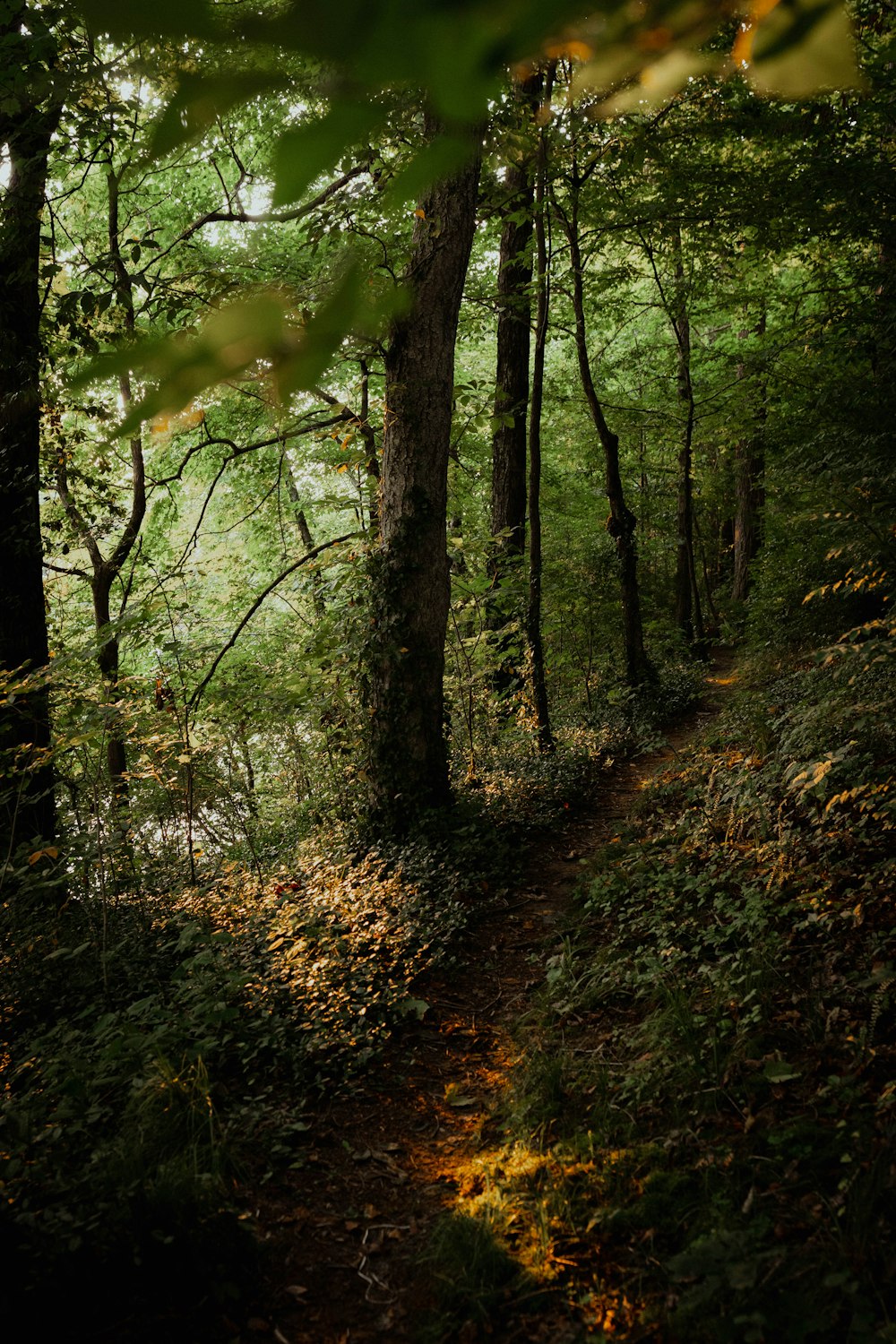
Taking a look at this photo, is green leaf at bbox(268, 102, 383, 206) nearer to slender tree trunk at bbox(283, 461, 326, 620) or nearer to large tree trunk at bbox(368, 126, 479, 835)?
large tree trunk at bbox(368, 126, 479, 835)

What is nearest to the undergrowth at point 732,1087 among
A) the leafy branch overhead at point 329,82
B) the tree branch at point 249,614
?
the leafy branch overhead at point 329,82

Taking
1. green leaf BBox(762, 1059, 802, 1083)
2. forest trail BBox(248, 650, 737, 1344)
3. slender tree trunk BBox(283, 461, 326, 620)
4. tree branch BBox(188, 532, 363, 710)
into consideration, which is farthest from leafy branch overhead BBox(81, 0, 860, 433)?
slender tree trunk BBox(283, 461, 326, 620)

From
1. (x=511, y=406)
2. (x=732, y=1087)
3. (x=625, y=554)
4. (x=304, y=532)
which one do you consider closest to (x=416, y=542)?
(x=732, y=1087)

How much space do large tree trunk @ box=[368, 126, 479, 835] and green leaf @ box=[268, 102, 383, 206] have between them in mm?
5706

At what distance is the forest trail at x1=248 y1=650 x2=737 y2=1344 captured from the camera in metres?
2.58

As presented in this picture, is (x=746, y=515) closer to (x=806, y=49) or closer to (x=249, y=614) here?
(x=249, y=614)

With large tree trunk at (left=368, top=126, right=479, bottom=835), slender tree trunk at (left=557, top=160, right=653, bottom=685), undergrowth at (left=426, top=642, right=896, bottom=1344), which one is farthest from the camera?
slender tree trunk at (left=557, top=160, right=653, bottom=685)

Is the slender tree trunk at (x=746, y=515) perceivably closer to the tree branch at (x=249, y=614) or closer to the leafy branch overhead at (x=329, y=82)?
the tree branch at (x=249, y=614)

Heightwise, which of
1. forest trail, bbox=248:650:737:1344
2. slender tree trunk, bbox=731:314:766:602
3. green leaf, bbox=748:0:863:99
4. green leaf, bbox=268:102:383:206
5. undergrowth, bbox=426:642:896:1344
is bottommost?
forest trail, bbox=248:650:737:1344

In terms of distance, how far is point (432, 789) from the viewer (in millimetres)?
6445

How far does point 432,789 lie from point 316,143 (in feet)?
19.6

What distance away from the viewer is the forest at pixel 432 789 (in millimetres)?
817

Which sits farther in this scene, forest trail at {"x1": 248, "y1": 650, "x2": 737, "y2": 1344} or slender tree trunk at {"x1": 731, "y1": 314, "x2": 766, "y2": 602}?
slender tree trunk at {"x1": 731, "y1": 314, "x2": 766, "y2": 602}

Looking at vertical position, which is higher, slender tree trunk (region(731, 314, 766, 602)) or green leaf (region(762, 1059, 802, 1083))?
slender tree trunk (region(731, 314, 766, 602))
